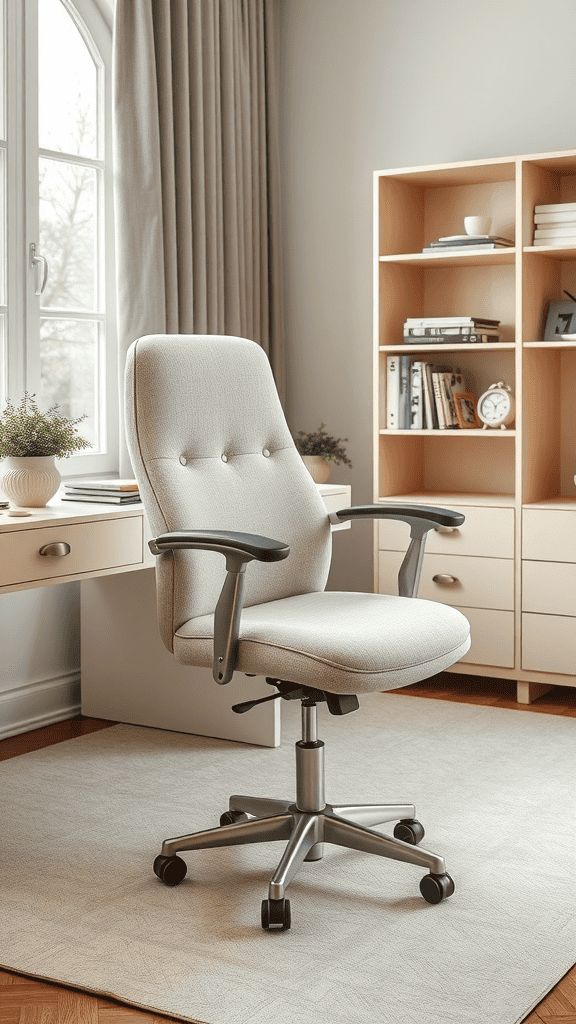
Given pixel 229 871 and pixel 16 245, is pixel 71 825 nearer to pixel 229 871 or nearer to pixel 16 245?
pixel 229 871

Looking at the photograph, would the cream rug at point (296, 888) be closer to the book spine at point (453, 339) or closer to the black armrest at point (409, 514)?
the black armrest at point (409, 514)

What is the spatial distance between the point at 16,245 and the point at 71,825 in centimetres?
172

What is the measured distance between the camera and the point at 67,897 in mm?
2174

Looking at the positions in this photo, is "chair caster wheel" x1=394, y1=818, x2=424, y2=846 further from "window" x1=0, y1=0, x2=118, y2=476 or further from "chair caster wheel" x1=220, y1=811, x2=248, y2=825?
"window" x1=0, y1=0, x2=118, y2=476

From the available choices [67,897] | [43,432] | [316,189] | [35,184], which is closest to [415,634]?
[67,897]

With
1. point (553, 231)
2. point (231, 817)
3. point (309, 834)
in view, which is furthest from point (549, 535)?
point (309, 834)

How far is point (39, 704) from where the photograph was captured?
3.46 meters

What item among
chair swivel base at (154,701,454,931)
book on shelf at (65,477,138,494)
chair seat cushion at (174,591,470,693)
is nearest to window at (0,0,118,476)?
book on shelf at (65,477,138,494)

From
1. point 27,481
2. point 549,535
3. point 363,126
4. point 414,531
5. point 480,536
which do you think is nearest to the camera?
point 414,531

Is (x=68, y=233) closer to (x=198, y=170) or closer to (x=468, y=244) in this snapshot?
(x=198, y=170)

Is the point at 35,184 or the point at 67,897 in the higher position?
the point at 35,184

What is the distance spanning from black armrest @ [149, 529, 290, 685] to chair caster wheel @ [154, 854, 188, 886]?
42 cm

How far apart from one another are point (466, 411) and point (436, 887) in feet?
6.84

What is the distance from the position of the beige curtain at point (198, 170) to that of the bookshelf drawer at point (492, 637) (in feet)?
3.97
